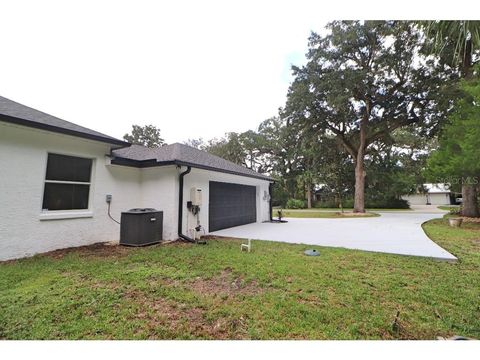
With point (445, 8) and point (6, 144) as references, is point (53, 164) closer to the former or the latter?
point (6, 144)

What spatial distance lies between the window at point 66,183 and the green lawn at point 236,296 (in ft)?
4.21

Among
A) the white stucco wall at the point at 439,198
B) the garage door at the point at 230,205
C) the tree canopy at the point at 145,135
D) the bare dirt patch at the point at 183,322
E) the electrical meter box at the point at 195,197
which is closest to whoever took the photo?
the bare dirt patch at the point at 183,322

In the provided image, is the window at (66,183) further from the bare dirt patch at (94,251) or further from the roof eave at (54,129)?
the bare dirt patch at (94,251)

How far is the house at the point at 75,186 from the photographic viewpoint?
4562mm

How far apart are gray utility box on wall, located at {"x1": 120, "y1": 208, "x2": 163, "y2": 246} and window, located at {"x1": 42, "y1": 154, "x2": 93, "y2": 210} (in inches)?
45.6

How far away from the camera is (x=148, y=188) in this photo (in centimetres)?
709

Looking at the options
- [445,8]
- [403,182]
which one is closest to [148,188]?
[445,8]

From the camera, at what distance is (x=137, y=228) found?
5801 millimetres

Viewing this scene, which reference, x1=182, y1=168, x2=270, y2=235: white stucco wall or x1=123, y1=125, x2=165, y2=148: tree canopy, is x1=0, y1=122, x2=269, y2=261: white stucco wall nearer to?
x1=182, y1=168, x2=270, y2=235: white stucco wall

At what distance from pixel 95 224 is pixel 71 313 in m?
4.04

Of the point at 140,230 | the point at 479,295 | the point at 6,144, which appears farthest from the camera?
the point at 140,230

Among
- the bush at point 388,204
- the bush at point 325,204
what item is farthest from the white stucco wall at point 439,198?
the bush at point 325,204

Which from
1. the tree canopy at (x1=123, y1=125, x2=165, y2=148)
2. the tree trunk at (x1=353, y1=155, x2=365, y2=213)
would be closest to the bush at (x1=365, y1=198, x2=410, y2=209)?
the tree trunk at (x1=353, y1=155, x2=365, y2=213)
